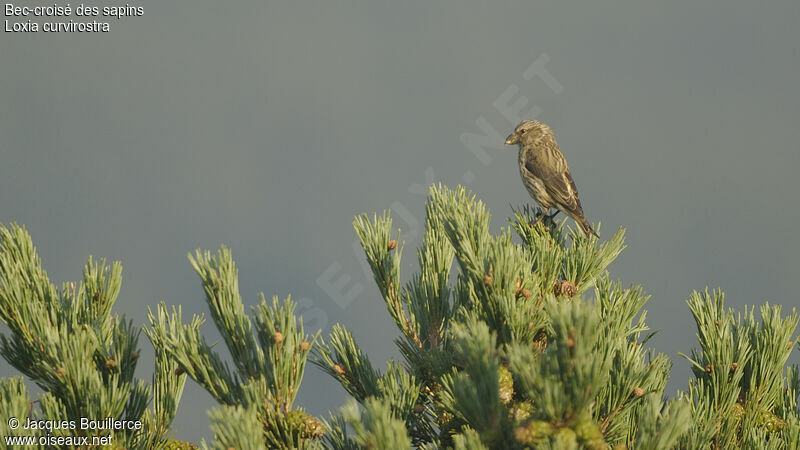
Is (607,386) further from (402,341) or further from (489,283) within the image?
(402,341)

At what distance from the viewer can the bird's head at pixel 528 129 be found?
12.4 metres

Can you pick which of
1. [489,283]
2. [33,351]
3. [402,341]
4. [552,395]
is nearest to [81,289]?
[33,351]

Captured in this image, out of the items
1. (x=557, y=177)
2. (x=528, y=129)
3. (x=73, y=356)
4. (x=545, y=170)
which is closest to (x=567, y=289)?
(x=73, y=356)

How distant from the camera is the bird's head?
12.4m

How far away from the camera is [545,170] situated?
11.2 metres

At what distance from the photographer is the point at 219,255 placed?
3.67m

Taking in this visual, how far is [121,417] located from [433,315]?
63.0 inches

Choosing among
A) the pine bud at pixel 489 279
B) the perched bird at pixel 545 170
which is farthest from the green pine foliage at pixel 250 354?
the perched bird at pixel 545 170

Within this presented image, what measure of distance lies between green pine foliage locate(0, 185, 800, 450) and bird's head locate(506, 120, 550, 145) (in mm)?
7766

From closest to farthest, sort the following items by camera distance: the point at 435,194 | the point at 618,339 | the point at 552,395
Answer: the point at 552,395 < the point at 618,339 < the point at 435,194

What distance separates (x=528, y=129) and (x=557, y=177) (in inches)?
66.6

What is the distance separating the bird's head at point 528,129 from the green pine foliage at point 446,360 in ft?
25.5

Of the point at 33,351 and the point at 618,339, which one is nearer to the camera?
the point at 618,339

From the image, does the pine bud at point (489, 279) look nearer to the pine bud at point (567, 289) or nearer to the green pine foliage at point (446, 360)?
the green pine foliage at point (446, 360)
